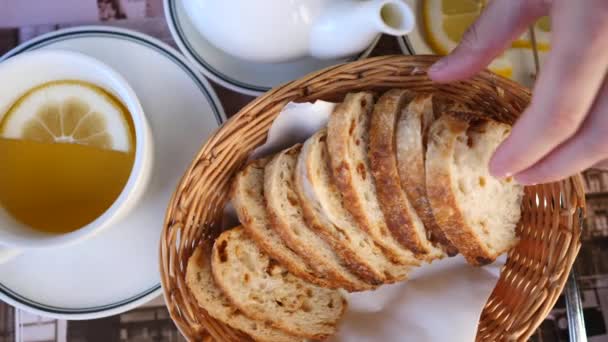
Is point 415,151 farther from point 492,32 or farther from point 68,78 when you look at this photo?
point 68,78

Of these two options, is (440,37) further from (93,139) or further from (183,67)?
(93,139)

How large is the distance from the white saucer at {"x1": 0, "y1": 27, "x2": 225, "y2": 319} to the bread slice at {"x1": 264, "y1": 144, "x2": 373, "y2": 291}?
0.12 m

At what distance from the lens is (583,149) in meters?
0.50

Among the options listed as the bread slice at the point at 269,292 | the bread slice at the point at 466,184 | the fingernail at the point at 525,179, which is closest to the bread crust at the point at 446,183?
the bread slice at the point at 466,184

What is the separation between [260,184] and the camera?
0.77 metres

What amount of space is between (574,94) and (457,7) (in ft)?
1.53

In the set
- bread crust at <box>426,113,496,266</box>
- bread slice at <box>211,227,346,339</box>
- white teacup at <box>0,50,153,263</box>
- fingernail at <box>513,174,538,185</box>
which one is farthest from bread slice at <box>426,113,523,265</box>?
white teacup at <box>0,50,153,263</box>

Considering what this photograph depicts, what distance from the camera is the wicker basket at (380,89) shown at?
0.72 meters

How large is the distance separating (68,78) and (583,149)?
63 cm

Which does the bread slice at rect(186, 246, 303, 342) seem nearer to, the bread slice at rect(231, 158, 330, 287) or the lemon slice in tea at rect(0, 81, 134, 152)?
the bread slice at rect(231, 158, 330, 287)

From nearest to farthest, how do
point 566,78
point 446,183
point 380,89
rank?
point 566,78
point 446,183
point 380,89

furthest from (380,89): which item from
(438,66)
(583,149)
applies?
(583,149)

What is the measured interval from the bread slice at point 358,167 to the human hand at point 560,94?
0.18 metres

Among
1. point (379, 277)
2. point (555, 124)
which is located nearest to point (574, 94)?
point (555, 124)
